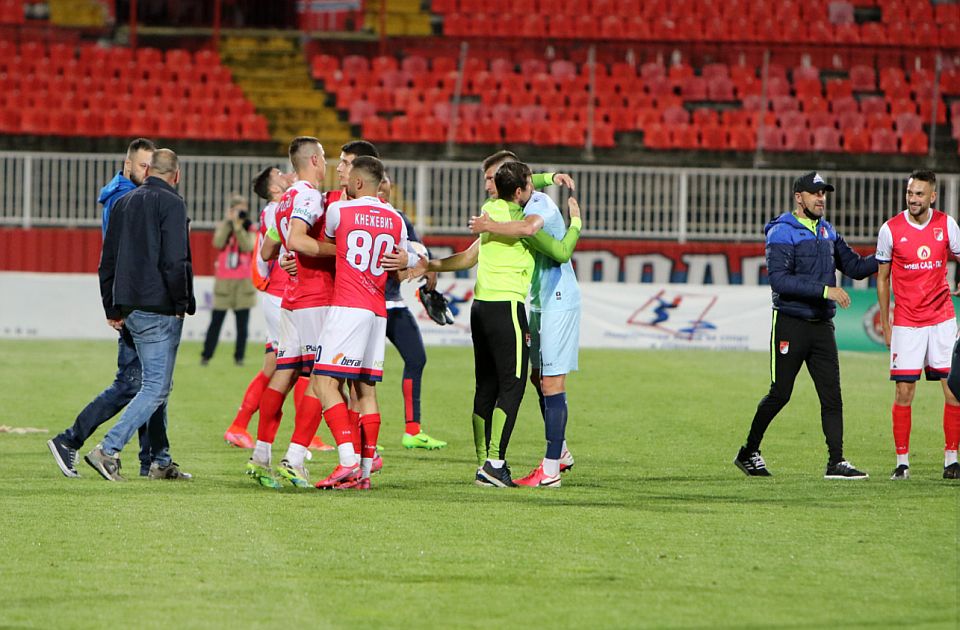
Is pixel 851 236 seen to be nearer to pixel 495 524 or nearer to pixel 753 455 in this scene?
pixel 753 455

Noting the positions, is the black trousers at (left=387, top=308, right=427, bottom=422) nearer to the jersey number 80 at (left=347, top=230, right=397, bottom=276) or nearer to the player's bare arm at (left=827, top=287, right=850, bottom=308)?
the jersey number 80 at (left=347, top=230, right=397, bottom=276)

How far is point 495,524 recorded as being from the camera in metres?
7.62

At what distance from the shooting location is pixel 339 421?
8750 millimetres

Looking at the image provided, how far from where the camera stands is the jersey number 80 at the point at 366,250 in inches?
340

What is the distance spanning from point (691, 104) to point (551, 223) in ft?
68.1

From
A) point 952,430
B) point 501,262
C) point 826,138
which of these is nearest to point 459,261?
point 501,262

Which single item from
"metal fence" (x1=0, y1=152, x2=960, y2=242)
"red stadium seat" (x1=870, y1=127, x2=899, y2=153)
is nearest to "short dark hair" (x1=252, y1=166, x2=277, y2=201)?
"metal fence" (x1=0, y1=152, x2=960, y2=242)

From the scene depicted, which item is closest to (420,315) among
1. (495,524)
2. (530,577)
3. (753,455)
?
(753,455)

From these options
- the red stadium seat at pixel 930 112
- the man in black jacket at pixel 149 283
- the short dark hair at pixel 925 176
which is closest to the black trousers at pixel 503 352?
the man in black jacket at pixel 149 283

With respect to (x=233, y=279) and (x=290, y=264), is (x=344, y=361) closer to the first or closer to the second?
(x=290, y=264)

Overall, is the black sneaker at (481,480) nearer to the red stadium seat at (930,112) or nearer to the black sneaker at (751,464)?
the black sneaker at (751,464)

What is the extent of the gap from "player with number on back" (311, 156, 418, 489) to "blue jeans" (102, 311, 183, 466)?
40.8 inches

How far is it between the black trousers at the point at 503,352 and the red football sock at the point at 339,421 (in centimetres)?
94

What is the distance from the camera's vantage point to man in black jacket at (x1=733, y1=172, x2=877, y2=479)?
9633 mm
